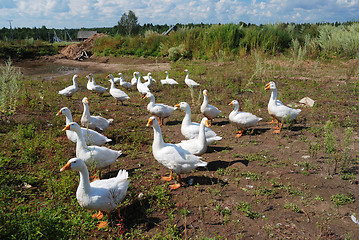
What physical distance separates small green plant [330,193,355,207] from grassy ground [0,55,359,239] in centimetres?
1

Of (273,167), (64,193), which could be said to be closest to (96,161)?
(64,193)

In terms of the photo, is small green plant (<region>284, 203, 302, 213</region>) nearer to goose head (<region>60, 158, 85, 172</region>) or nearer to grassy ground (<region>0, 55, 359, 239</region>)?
grassy ground (<region>0, 55, 359, 239</region>)

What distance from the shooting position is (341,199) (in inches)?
164

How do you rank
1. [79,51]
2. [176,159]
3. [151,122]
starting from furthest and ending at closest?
[79,51], [151,122], [176,159]

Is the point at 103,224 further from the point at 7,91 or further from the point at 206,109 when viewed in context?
the point at 7,91

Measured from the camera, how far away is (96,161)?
4.71 meters

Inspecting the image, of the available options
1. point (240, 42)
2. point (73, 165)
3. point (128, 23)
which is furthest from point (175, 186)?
point (128, 23)

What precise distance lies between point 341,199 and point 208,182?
2.27 meters

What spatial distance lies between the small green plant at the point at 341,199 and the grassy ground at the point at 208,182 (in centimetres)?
1

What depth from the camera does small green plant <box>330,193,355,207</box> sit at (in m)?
4.08

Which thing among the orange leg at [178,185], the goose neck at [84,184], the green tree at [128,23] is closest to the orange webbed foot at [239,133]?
the orange leg at [178,185]

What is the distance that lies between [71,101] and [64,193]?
682 cm

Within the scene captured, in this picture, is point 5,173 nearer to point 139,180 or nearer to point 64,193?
point 64,193

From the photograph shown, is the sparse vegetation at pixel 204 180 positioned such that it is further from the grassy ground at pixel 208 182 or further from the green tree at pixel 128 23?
the green tree at pixel 128 23
